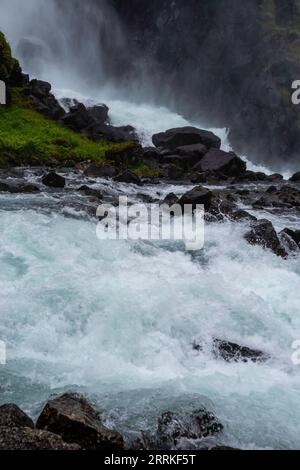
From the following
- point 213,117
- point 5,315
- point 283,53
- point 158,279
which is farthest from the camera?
point 213,117

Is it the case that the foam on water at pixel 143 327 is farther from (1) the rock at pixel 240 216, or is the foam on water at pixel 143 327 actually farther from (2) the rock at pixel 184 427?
(1) the rock at pixel 240 216

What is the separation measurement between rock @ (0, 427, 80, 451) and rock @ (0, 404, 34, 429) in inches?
6.3

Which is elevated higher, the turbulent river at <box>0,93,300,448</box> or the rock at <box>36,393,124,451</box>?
the turbulent river at <box>0,93,300,448</box>

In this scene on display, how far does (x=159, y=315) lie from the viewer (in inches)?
388

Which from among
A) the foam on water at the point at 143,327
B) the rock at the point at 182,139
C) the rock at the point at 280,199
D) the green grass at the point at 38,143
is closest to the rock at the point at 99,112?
the green grass at the point at 38,143

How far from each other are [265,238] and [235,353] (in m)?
6.37

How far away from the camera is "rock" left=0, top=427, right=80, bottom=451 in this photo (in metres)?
5.42

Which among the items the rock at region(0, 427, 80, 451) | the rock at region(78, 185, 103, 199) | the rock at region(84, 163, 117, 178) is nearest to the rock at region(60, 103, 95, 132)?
the rock at region(84, 163, 117, 178)

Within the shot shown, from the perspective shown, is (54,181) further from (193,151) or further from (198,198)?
(193,151)

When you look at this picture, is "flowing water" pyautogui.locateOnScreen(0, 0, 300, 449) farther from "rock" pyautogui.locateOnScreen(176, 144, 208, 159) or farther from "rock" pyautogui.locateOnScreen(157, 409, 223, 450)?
"rock" pyautogui.locateOnScreen(176, 144, 208, 159)
